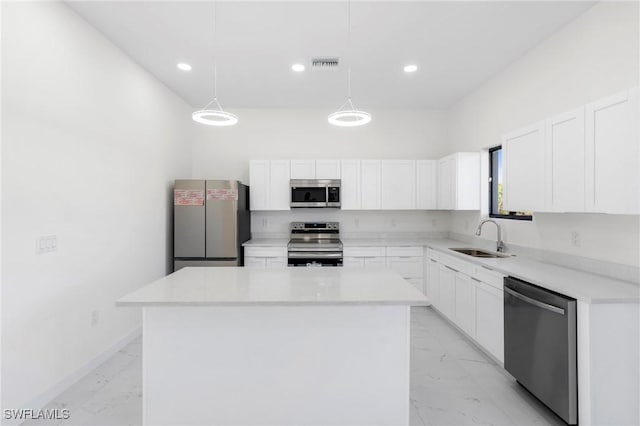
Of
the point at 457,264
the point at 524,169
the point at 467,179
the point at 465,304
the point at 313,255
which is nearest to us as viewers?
the point at 524,169

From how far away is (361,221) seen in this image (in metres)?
5.01

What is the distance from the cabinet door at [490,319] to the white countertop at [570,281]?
0.85 ft

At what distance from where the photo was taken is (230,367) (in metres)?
1.88

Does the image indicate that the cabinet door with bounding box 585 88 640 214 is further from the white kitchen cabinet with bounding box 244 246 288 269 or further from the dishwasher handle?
the white kitchen cabinet with bounding box 244 246 288 269

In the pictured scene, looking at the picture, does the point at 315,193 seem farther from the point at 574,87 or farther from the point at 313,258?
the point at 574,87

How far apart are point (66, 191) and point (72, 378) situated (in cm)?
151

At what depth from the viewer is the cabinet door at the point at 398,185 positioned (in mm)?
4691

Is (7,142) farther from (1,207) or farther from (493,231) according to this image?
(493,231)

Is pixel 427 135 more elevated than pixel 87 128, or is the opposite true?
pixel 427 135

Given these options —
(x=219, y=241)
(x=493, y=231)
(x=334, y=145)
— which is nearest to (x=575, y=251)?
(x=493, y=231)

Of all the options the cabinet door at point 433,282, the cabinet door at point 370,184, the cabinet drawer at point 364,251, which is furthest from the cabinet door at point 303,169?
the cabinet door at point 433,282

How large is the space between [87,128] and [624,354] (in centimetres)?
419

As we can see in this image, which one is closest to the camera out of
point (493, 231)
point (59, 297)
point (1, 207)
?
point (1, 207)

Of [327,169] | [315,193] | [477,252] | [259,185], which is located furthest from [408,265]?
[259,185]
